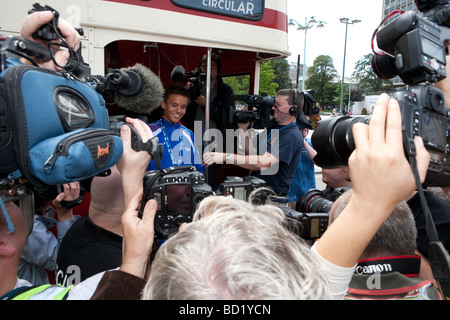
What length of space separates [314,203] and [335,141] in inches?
33.8

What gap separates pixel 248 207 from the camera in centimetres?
80

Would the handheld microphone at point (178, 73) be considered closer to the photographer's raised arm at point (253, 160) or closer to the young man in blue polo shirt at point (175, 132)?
the young man in blue polo shirt at point (175, 132)

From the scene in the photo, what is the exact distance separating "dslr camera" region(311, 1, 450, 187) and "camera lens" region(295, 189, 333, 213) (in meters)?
0.67

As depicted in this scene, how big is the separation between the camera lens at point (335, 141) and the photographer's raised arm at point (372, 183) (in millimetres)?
228

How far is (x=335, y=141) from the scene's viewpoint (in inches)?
42.3

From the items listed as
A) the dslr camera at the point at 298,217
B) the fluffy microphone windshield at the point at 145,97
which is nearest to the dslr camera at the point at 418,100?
the dslr camera at the point at 298,217

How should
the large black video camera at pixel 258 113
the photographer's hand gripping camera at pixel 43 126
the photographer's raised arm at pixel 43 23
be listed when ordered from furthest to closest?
the large black video camera at pixel 258 113
the photographer's raised arm at pixel 43 23
the photographer's hand gripping camera at pixel 43 126

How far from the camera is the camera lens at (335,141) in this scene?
1.03 meters

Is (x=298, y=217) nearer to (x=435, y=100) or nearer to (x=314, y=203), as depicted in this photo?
(x=314, y=203)

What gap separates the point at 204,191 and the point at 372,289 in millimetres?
739

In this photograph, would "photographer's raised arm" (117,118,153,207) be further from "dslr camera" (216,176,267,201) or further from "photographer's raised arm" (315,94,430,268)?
"photographer's raised arm" (315,94,430,268)

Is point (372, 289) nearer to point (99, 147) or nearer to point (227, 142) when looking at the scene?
point (99, 147)

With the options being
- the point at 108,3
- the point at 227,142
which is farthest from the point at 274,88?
the point at 108,3

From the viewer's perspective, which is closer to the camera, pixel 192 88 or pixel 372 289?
pixel 372 289
